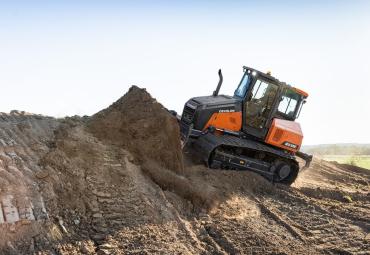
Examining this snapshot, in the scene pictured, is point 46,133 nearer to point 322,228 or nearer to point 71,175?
point 71,175

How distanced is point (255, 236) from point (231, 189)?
2791 mm

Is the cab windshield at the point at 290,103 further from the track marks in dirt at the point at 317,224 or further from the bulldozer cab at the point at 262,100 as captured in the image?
the track marks in dirt at the point at 317,224

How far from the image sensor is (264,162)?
13.0 metres

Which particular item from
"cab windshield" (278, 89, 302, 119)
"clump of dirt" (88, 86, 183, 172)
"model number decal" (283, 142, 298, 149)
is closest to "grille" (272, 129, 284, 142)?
"model number decal" (283, 142, 298, 149)

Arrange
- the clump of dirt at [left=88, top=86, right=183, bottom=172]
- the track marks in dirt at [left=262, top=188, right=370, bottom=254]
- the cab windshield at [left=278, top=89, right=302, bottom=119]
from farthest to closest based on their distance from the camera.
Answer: the cab windshield at [left=278, top=89, right=302, bottom=119] < the clump of dirt at [left=88, top=86, right=183, bottom=172] < the track marks in dirt at [left=262, top=188, right=370, bottom=254]

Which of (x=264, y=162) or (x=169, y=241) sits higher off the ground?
(x=264, y=162)

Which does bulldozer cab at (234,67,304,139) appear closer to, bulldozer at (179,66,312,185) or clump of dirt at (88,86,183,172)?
bulldozer at (179,66,312,185)

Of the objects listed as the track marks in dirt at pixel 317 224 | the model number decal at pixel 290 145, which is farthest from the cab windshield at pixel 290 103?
the track marks in dirt at pixel 317 224

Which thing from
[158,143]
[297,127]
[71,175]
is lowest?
[71,175]

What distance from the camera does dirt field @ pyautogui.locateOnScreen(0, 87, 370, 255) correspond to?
273 inches

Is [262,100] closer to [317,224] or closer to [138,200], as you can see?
[317,224]

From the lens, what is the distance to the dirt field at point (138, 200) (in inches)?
273

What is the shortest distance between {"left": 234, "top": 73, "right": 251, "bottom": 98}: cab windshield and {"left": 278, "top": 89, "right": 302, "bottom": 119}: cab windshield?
3.50 ft

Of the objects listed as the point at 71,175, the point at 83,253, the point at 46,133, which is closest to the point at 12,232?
the point at 83,253
